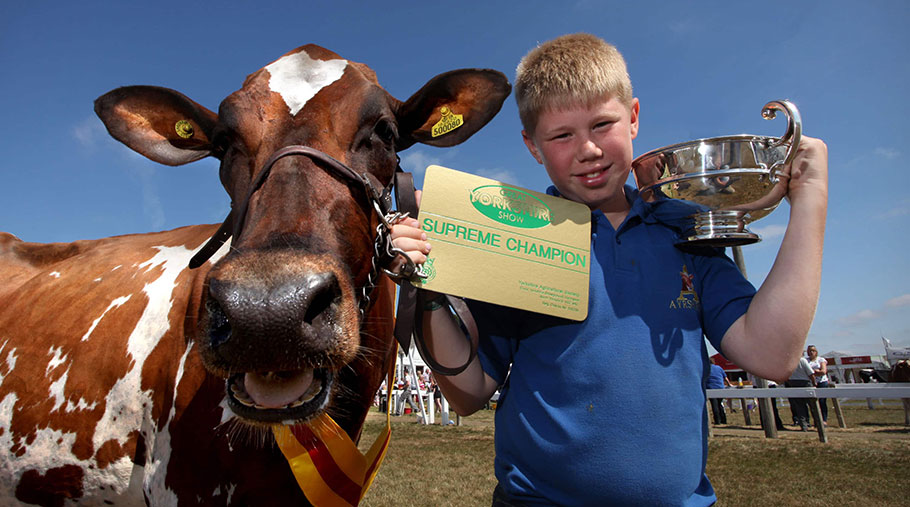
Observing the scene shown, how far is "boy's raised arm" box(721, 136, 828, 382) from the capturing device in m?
1.45

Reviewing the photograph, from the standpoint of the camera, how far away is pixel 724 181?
157 centimetres

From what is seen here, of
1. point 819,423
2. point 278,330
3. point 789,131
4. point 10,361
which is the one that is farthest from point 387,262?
point 819,423

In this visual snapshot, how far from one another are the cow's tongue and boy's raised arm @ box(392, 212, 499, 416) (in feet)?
1.30

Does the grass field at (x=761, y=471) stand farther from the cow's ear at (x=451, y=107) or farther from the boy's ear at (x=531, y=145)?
the boy's ear at (x=531, y=145)

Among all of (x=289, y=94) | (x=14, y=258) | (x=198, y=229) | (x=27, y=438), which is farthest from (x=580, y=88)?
(x=14, y=258)

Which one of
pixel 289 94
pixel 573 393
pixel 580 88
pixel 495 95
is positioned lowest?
pixel 573 393

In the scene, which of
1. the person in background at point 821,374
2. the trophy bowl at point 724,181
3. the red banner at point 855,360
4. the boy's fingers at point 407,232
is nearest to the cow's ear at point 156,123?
the boy's fingers at point 407,232

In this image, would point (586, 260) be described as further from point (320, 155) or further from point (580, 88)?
point (320, 155)

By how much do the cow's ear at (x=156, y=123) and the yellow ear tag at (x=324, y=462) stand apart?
1.58m

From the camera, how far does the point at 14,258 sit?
4.21 m

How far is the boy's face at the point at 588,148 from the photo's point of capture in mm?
1715

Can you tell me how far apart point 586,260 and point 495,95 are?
1.14 meters

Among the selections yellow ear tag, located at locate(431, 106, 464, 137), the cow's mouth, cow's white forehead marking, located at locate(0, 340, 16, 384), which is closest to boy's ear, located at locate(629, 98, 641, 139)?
yellow ear tag, located at locate(431, 106, 464, 137)

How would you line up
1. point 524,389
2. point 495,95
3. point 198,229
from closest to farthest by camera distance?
point 524,389
point 495,95
point 198,229
